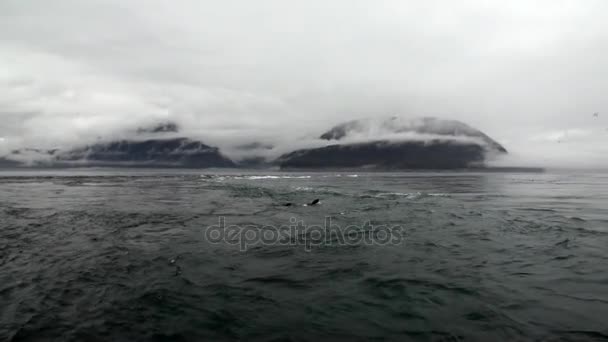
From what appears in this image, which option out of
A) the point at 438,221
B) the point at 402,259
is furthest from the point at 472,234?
the point at 402,259

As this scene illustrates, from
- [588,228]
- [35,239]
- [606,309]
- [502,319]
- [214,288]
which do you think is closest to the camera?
[502,319]

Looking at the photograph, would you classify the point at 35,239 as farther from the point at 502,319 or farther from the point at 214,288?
the point at 502,319

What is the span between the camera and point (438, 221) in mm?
22281

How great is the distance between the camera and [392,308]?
8648 mm

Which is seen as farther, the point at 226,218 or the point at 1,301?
the point at 226,218

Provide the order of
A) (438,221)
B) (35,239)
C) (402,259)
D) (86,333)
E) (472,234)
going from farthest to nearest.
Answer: (438,221) → (472,234) → (35,239) → (402,259) → (86,333)

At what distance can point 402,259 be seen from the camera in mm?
13195

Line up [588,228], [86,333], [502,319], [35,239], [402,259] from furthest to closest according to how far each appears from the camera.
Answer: [588,228], [35,239], [402,259], [502,319], [86,333]

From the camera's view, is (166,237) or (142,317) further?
(166,237)

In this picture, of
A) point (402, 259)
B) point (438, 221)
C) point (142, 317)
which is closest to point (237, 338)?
point (142, 317)

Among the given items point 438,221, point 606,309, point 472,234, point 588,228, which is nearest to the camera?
point 606,309

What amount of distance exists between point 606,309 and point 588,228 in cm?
Result: 1445

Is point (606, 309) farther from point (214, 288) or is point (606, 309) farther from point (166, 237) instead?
point (166, 237)

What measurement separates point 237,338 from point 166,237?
11.1 m
